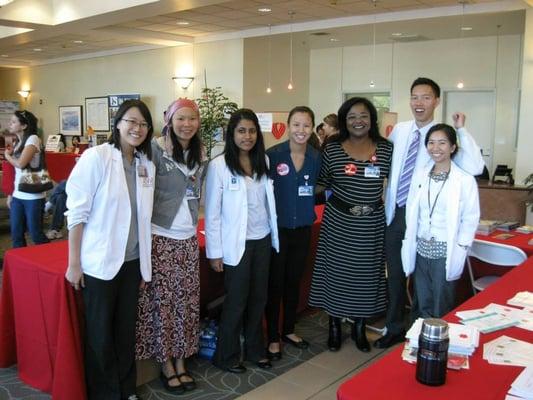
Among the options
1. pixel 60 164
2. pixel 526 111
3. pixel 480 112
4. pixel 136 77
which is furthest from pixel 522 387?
pixel 60 164

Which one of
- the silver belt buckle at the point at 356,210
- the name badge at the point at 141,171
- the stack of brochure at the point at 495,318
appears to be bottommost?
the stack of brochure at the point at 495,318

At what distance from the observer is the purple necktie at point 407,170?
10.00 ft

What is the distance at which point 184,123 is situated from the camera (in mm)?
2572

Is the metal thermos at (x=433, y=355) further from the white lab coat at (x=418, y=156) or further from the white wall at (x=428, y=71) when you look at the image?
the white wall at (x=428, y=71)

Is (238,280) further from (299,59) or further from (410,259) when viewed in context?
(299,59)

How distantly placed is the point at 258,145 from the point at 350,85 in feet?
25.1

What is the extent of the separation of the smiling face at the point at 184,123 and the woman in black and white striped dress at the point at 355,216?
35.1 inches

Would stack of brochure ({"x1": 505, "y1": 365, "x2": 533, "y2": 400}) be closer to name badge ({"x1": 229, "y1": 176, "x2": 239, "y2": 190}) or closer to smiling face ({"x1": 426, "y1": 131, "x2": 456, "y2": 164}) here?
smiling face ({"x1": 426, "y1": 131, "x2": 456, "y2": 164})

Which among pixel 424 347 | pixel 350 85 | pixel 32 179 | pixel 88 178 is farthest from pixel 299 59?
pixel 424 347

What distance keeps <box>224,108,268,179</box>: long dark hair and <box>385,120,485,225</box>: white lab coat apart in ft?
2.58

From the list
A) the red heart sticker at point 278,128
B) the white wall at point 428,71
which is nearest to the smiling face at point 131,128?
the red heart sticker at point 278,128

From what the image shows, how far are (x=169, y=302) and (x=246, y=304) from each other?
0.50 meters

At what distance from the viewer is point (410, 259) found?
9.74 feet

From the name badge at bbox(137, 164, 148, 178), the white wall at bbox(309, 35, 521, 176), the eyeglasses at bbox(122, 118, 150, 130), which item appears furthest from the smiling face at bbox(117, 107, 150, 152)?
the white wall at bbox(309, 35, 521, 176)
